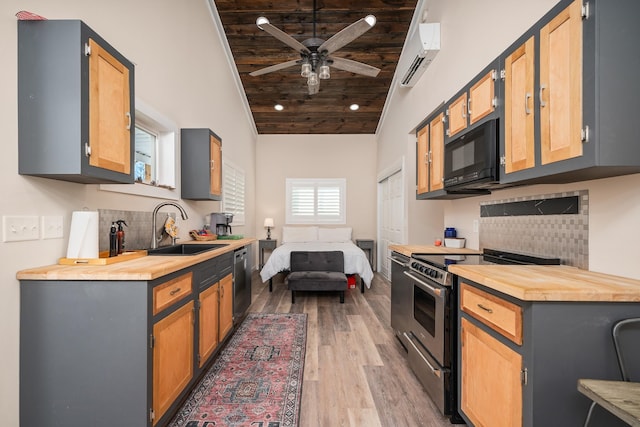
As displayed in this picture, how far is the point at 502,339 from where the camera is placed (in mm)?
1424

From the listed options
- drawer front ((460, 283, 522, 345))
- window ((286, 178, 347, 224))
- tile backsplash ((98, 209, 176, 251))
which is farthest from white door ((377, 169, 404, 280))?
tile backsplash ((98, 209, 176, 251))

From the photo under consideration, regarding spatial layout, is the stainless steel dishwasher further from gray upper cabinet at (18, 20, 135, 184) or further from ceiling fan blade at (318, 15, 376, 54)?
ceiling fan blade at (318, 15, 376, 54)

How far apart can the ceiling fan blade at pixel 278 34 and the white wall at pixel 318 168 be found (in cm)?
411

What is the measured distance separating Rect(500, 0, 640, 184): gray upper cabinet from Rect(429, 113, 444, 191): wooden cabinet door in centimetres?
116

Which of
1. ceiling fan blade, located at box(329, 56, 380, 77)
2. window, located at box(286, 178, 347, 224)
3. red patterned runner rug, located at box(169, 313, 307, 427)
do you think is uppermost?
ceiling fan blade, located at box(329, 56, 380, 77)

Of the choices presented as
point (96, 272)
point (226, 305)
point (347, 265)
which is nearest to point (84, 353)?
point (96, 272)

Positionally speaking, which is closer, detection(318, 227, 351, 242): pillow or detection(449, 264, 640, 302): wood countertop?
detection(449, 264, 640, 302): wood countertop

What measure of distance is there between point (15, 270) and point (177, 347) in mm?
870

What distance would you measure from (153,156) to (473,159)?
9.29ft

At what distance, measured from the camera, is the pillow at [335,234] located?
6.94 metres

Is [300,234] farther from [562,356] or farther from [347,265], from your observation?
[562,356]

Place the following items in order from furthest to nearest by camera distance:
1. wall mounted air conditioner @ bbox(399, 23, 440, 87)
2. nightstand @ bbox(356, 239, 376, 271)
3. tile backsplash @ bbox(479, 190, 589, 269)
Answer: nightstand @ bbox(356, 239, 376, 271), wall mounted air conditioner @ bbox(399, 23, 440, 87), tile backsplash @ bbox(479, 190, 589, 269)

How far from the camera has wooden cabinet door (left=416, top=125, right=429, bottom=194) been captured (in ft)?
10.4

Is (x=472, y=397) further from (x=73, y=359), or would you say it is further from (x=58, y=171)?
(x=58, y=171)
